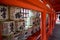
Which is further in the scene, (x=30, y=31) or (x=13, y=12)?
(x=30, y=31)

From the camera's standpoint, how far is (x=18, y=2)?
1300 millimetres

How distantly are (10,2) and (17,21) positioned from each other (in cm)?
184

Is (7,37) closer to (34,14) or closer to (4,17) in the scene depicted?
(4,17)

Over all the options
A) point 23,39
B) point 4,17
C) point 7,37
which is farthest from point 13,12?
point 23,39

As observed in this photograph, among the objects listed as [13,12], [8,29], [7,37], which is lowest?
[7,37]

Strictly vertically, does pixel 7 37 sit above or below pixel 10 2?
below

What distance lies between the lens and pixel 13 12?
261 centimetres

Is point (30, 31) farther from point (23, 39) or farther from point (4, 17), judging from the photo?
point (4, 17)

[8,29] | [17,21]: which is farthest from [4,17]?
[17,21]

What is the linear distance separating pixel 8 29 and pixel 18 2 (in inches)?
45.3

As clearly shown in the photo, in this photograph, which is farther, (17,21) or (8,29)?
(17,21)

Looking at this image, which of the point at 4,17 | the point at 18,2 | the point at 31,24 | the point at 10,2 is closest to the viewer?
the point at 10,2

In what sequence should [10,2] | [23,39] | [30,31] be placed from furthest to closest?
[30,31]
[23,39]
[10,2]

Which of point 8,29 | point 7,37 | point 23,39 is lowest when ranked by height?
point 23,39
